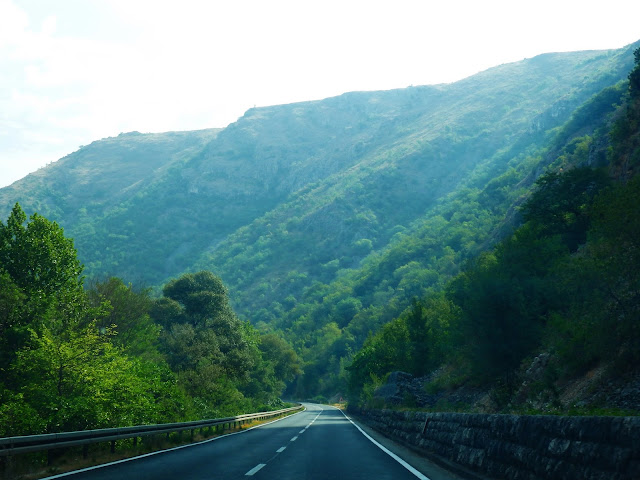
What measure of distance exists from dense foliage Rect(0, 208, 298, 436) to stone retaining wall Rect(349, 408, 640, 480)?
12.7m

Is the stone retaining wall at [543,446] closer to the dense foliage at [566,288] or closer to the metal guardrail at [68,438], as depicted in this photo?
the dense foliage at [566,288]

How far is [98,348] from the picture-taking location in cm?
2300

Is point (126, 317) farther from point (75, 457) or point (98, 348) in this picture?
point (75, 457)

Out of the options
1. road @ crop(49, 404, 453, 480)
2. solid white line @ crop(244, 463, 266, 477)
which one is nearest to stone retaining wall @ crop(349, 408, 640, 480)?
road @ crop(49, 404, 453, 480)

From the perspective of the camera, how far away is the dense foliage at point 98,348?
19312mm

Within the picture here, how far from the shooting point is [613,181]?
41.4m

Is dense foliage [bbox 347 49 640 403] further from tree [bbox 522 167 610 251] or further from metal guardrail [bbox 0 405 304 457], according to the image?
metal guardrail [bbox 0 405 304 457]

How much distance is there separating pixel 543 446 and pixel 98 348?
2040 centimetres

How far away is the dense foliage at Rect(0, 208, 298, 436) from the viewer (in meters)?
19.3

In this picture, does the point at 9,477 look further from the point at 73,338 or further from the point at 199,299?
the point at 199,299

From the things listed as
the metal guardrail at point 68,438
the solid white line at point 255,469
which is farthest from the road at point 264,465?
the metal guardrail at point 68,438

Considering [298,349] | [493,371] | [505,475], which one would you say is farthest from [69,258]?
[298,349]

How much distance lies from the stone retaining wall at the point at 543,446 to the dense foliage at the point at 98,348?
12.7 m

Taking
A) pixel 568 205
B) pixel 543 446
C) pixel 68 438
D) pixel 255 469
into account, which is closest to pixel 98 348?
pixel 68 438
